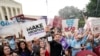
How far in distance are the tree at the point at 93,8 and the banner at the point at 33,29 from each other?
1997 inches

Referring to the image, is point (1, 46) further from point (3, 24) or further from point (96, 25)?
point (96, 25)

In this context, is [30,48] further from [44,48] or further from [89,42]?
[89,42]

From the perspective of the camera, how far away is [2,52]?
10234 millimetres

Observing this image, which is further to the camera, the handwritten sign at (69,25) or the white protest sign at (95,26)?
the handwritten sign at (69,25)

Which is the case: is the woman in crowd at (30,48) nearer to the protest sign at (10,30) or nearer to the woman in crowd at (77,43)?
the protest sign at (10,30)

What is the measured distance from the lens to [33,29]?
38.2 feet

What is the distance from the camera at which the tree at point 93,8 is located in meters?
63.5

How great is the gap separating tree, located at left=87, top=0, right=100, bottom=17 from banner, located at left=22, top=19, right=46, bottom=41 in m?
50.7

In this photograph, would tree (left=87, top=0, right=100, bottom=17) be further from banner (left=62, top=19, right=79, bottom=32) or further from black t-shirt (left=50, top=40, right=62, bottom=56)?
black t-shirt (left=50, top=40, right=62, bottom=56)

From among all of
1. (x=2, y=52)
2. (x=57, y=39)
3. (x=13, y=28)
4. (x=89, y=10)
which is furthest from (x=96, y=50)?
(x=89, y=10)

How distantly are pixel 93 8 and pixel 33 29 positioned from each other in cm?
5794

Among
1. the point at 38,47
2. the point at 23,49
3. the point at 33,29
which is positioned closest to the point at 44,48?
the point at 38,47

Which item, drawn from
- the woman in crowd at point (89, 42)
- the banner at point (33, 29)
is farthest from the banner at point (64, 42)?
the banner at point (33, 29)

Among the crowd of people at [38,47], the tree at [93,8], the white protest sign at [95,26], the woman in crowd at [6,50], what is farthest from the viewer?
the tree at [93,8]
